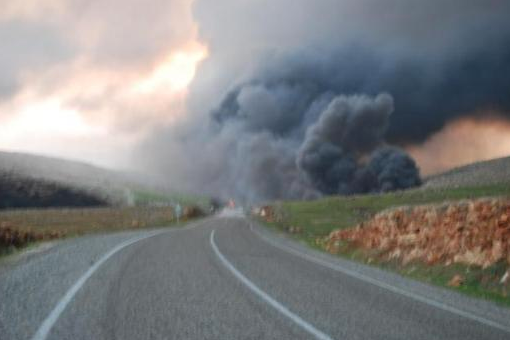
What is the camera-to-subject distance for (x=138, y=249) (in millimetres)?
22672

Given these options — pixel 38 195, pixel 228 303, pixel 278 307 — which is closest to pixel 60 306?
pixel 228 303

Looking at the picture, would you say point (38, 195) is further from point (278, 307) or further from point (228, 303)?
point (278, 307)

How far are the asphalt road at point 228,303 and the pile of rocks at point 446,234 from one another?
2108 mm

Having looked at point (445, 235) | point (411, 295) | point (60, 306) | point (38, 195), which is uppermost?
point (38, 195)

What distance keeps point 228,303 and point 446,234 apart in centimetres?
945

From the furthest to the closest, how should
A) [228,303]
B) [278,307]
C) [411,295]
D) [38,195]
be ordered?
[38,195], [411,295], [228,303], [278,307]

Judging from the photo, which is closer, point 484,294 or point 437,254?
point 484,294

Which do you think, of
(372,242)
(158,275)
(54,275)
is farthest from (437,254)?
(54,275)

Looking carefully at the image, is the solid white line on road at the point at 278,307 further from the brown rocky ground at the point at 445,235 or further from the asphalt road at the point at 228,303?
the brown rocky ground at the point at 445,235

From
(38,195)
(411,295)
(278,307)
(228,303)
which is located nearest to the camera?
(278,307)

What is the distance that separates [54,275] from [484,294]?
31.9 ft

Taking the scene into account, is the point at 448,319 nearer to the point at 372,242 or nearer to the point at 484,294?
the point at 484,294

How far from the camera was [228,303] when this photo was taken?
1070 cm

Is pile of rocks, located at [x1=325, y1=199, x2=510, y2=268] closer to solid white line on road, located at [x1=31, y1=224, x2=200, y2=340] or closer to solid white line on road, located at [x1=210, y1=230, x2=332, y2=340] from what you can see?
solid white line on road, located at [x1=210, y1=230, x2=332, y2=340]
